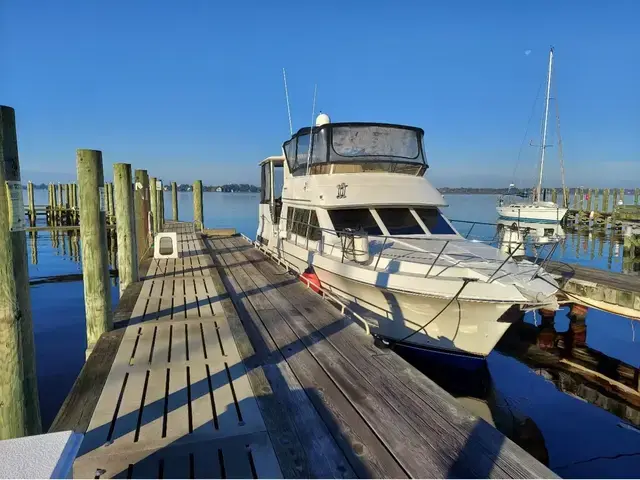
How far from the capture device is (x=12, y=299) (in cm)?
265

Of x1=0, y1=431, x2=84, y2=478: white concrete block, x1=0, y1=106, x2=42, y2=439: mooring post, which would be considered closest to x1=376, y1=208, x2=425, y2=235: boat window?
x1=0, y1=106, x2=42, y2=439: mooring post

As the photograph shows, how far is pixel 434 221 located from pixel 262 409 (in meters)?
6.93

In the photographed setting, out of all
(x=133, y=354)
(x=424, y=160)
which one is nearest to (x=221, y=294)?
(x=133, y=354)

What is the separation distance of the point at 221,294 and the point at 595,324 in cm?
986

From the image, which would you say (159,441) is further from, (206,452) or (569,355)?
(569,355)

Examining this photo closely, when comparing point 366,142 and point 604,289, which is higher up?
A: point 366,142

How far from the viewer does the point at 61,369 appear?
783 cm

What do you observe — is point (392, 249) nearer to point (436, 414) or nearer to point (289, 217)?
point (289, 217)

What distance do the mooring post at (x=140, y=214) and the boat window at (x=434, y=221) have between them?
683cm

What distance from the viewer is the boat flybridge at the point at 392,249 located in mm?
6477

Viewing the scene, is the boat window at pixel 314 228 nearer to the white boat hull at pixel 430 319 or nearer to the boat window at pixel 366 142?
the boat window at pixel 366 142

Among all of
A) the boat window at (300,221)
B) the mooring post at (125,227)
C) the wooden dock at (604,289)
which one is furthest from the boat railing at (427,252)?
the mooring post at (125,227)

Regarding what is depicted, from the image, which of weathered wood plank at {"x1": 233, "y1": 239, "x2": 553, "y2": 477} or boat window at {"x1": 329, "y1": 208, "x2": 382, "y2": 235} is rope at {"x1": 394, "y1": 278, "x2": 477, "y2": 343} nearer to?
weathered wood plank at {"x1": 233, "y1": 239, "x2": 553, "y2": 477}

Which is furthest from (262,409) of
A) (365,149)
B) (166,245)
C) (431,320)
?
(166,245)
